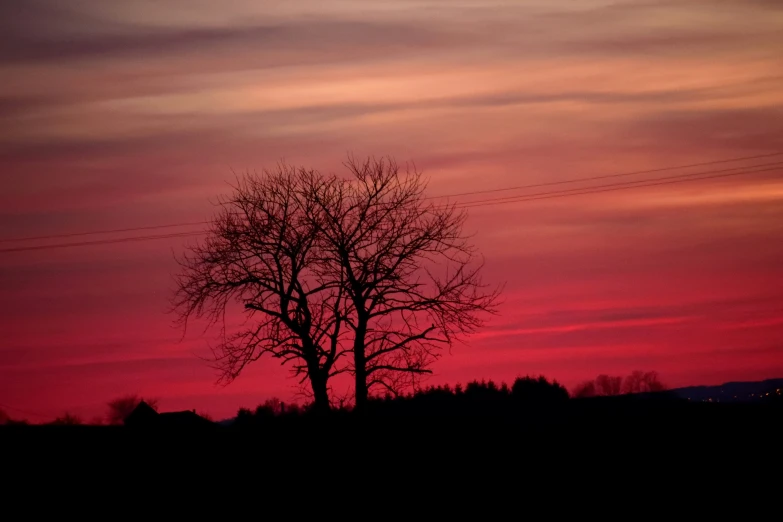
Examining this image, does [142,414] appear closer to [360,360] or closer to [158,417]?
[158,417]

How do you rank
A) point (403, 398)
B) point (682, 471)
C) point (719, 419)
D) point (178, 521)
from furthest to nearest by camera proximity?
point (403, 398), point (719, 419), point (682, 471), point (178, 521)

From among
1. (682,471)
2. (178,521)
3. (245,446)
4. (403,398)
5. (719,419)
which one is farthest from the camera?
(403,398)

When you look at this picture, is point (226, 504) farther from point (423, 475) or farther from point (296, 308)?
point (296, 308)

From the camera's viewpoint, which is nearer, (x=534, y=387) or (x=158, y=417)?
(x=534, y=387)

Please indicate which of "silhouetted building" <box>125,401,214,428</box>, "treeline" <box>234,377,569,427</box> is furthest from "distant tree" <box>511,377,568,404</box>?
"silhouetted building" <box>125,401,214,428</box>

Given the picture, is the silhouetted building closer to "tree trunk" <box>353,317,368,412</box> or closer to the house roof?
the house roof

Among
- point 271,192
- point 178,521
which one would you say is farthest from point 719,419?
point 271,192

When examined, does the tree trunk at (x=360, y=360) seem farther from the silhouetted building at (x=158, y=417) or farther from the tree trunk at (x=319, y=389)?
the silhouetted building at (x=158, y=417)

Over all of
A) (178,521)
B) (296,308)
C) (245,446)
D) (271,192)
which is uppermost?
(271,192)

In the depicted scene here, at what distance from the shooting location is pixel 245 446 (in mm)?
31141

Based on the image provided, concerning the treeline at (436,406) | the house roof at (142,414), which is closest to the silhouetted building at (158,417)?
the house roof at (142,414)

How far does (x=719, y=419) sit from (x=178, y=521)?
15.7 metres

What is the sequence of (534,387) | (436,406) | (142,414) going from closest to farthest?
(436,406) → (534,387) → (142,414)

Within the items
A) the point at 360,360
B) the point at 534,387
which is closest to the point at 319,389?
the point at 360,360
